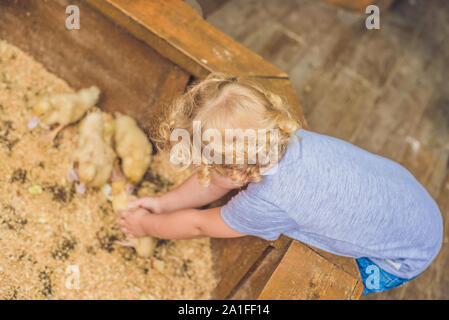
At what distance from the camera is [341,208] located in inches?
45.8

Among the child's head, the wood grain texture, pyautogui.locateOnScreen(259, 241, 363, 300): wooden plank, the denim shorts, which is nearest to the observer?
the child's head

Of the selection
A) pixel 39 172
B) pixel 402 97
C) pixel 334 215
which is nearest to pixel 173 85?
pixel 39 172

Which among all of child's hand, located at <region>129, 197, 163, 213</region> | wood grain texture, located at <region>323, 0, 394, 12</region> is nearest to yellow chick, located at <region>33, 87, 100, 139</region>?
child's hand, located at <region>129, 197, 163, 213</region>

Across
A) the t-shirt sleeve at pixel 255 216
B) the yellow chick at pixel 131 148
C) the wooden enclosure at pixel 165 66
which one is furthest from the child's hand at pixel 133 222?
the t-shirt sleeve at pixel 255 216

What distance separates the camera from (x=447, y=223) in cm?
224

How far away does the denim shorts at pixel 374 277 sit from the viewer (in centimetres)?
134

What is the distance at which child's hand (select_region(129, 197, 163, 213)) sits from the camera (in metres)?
1.63

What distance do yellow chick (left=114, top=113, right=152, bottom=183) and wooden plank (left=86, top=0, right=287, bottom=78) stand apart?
1.45ft

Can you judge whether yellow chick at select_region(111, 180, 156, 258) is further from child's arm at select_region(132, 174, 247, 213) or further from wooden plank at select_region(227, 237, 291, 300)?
wooden plank at select_region(227, 237, 291, 300)

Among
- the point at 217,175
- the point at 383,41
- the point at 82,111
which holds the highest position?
the point at 383,41

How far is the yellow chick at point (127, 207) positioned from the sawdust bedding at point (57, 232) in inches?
2.3

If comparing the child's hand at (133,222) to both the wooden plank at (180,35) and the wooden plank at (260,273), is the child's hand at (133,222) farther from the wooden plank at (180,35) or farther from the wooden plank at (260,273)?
the wooden plank at (180,35)
